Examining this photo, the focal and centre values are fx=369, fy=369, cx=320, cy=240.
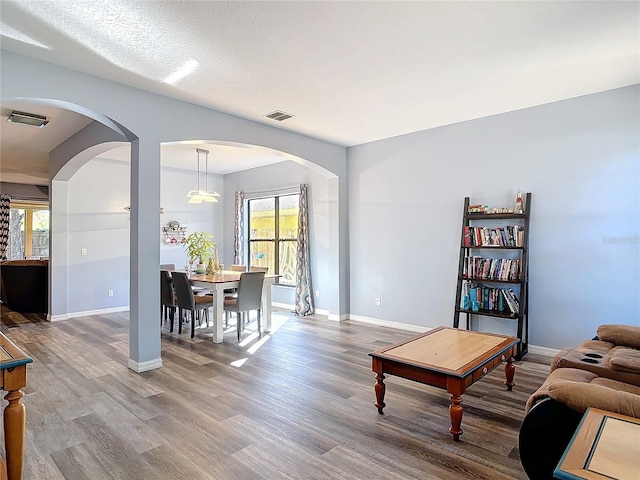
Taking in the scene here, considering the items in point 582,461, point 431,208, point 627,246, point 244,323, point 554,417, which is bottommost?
point 244,323

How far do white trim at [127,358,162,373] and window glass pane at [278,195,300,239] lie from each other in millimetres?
3736

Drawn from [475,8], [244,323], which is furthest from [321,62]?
[244,323]

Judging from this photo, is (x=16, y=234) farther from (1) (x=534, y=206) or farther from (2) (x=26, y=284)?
(1) (x=534, y=206)

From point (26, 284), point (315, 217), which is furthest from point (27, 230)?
point (315, 217)

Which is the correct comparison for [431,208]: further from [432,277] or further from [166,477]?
[166,477]

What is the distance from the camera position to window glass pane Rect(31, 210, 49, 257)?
9.63 m

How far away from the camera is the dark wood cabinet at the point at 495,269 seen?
164 inches

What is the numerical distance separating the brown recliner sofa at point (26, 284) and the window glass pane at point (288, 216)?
4.31 metres

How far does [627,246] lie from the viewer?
3.72 m

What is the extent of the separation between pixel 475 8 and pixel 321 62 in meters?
1.24

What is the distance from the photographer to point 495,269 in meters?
4.36

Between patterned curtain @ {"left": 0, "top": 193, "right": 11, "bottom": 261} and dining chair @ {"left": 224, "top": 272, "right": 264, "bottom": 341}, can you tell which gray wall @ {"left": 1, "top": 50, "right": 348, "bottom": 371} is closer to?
dining chair @ {"left": 224, "top": 272, "right": 264, "bottom": 341}

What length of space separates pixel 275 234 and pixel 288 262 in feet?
2.18

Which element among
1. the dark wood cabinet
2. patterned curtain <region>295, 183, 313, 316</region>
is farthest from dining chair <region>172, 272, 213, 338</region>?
the dark wood cabinet
